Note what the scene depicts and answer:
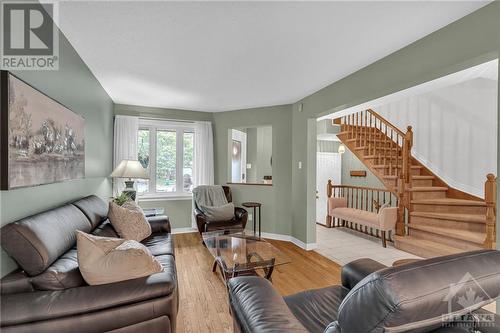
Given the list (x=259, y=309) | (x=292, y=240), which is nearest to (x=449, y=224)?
(x=292, y=240)

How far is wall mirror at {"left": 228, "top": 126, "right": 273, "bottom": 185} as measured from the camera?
6539 mm

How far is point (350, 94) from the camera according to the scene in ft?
9.35

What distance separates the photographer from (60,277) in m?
1.35

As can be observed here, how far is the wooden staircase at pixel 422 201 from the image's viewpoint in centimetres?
328

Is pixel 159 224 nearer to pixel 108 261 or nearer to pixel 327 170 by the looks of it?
pixel 108 261

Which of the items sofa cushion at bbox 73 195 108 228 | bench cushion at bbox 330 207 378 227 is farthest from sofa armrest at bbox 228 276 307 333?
bench cushion at bbox 330 207 378 227

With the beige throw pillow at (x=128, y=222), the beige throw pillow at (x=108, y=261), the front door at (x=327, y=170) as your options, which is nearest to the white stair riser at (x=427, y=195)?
the front door at (x=327, y=170)

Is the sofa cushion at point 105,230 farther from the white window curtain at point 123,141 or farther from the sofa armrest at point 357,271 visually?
the sofa armrest at point 357,271

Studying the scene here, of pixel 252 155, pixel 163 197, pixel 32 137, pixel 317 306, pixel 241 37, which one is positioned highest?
pixel 241 37

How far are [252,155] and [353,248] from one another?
12.4ft

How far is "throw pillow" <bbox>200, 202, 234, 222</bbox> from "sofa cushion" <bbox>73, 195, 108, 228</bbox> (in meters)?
1.46

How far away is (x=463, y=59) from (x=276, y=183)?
312 cm

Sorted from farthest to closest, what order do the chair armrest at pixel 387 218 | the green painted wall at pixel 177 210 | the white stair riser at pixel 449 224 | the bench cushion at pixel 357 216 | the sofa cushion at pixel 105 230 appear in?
1. the green painted wall at pixel 177 210
2. the bench cushion at pixel 357 216
3. the chair armrest at pixel 387 218
4. the white stair riser at pixel 449 224
5. the sofa cushion at pixel 105 230

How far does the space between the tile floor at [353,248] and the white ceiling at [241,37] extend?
255cm
